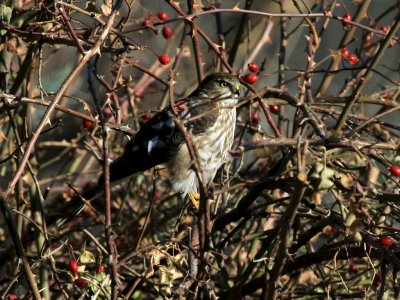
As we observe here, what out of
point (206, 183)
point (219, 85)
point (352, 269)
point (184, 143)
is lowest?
point (352, 269)

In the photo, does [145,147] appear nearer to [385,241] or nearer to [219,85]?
[219,85]

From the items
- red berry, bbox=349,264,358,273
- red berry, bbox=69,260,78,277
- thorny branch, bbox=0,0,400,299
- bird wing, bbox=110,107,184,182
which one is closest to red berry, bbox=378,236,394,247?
thorny branch, bbox=0,0,400,299

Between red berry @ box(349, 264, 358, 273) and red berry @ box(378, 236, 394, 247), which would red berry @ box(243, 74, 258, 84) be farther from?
red berry @ box(378, 236, 394, 247)

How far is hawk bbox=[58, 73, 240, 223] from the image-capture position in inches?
165

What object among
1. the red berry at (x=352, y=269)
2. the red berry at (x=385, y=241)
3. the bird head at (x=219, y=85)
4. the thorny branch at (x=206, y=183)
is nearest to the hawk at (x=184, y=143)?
the bird head at (x=219, y=85)

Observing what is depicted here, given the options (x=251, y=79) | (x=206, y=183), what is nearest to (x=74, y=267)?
(x=206, y=183)

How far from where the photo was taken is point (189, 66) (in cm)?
674

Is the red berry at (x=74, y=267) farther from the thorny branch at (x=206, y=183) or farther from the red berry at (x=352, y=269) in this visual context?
the red berry at (x=352, y=269)

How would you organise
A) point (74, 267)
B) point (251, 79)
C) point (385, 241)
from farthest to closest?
point (251, 79) → point (74, 267) → point (385, 241)

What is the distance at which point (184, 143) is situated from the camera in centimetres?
454

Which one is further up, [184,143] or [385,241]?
[385,241]

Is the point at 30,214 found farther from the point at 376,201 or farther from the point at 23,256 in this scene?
the point at 376,201

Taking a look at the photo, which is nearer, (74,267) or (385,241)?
(385,241)

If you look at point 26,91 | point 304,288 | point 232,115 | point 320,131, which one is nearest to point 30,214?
point 26,91
